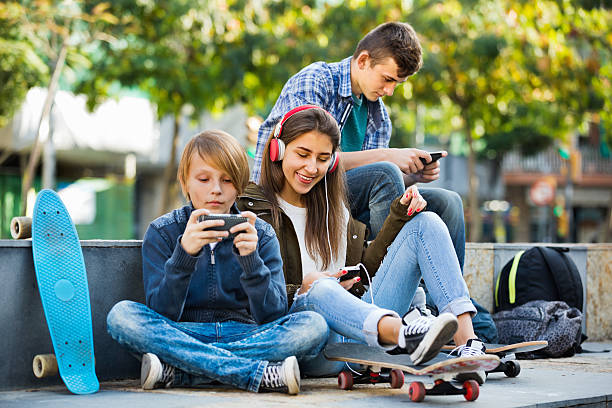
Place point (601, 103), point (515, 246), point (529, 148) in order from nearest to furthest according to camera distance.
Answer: point (515, 246) < point (601, 103) < point (529, 148)

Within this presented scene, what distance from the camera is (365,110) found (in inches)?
203

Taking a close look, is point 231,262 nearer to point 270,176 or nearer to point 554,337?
point 270,176

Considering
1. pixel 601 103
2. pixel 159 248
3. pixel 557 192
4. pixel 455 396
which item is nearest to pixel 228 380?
pixel 159 248

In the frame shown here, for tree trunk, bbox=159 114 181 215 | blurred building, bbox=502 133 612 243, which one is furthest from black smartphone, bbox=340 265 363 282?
blurred building, bbox=502 133 612 243

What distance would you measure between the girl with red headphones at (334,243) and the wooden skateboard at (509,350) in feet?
0.96

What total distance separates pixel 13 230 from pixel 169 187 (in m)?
11.6

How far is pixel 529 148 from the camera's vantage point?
80.2 ft

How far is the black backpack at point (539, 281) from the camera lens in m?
6.08

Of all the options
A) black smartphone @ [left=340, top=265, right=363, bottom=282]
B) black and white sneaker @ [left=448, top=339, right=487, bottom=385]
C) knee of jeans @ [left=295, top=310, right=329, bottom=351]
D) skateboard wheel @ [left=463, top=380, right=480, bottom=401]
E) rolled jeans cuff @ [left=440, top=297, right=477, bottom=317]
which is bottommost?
skateboard wheel @ [left=463, top=380, right=480, bottom=401]

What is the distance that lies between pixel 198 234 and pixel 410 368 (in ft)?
3.28

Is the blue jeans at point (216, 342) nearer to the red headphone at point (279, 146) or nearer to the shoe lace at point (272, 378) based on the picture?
the shoe lace at point (272, 378)

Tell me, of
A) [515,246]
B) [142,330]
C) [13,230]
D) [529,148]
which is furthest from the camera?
[529,148]

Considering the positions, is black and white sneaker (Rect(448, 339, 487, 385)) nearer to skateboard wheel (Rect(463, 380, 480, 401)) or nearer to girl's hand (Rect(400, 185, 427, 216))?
skateboard wheel (Rect(463, 380, 480, 401))

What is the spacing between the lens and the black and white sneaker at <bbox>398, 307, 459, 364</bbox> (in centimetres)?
313
